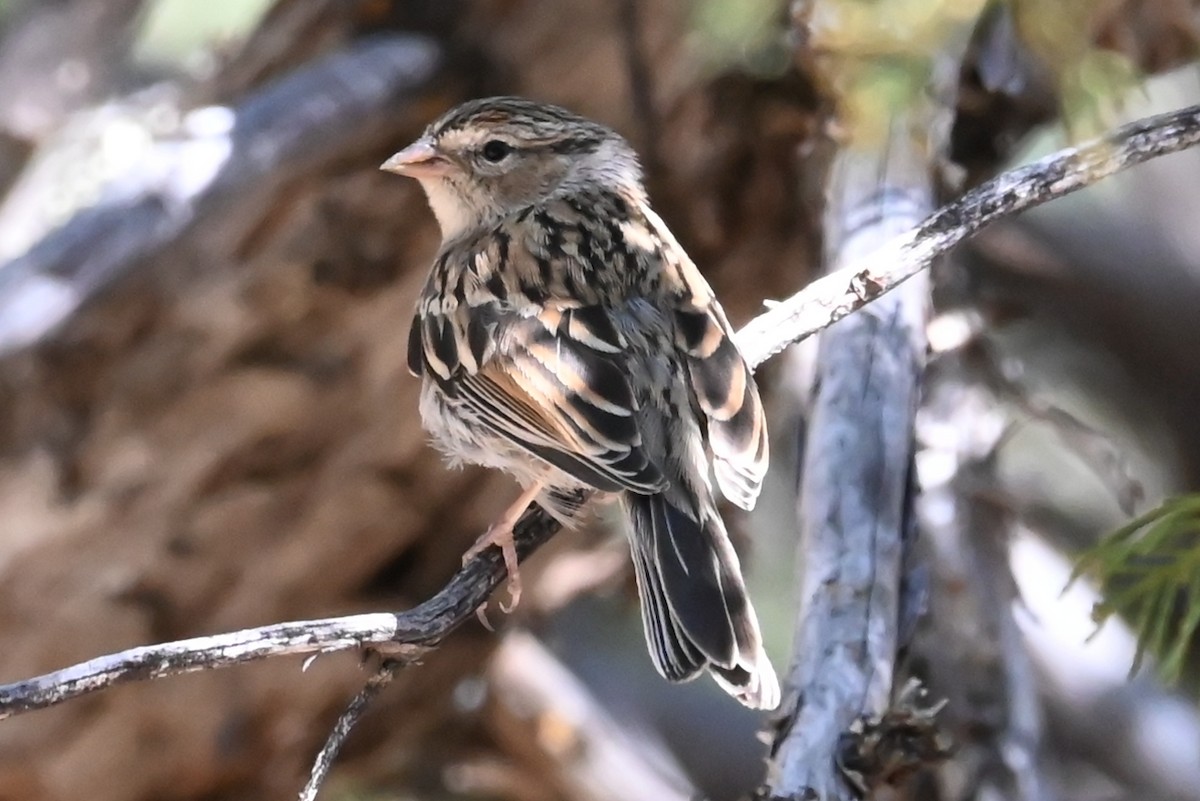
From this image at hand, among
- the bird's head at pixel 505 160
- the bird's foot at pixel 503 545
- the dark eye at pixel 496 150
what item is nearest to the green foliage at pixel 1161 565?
the bird's foot at pixel 503 545

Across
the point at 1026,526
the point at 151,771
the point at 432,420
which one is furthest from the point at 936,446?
the point at 151,771

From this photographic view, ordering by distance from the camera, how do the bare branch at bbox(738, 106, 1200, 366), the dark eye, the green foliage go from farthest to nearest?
the dark eye, the green foliage, the bare branch at bbox(738, 106, 1200, 366)

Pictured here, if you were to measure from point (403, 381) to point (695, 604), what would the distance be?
2246 mm

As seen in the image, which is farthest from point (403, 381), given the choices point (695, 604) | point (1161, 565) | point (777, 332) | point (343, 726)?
point (1161, 565)

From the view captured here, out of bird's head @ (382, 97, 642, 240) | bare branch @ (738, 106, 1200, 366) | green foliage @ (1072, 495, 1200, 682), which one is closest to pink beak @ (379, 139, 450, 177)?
bird's head @ (382, 97, 642, 240)

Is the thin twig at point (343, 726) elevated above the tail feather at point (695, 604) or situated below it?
above

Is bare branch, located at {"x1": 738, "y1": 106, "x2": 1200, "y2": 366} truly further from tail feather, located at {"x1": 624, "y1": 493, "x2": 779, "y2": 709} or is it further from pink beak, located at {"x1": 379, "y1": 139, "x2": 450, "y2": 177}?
pink beak, located at {"x1": 379, "y1": 139, "x2": 450, "y2": 177}

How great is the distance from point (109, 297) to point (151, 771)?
60.6 inches

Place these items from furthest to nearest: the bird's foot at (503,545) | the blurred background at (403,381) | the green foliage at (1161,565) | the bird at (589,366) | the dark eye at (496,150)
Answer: the blurred background at (403,381)
the dark eye at (496,150)
the bird's foot at (503,545)
the bird at (589,366)
the green foliage at (1161,565)

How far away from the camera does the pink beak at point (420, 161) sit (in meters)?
4.41

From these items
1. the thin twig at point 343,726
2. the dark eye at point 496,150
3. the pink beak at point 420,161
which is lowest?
the dark eye at point 496,150

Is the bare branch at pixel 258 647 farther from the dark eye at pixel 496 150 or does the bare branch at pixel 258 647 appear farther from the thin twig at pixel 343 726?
the dark eye at pixel 496 150

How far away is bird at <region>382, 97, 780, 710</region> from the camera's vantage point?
3.35m

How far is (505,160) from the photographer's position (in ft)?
15.1
